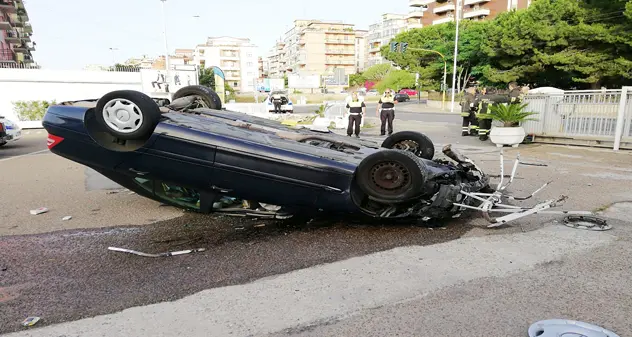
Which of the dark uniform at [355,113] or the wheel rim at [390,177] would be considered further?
the dark uniform at [355,113]

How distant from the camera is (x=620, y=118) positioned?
32.7ft

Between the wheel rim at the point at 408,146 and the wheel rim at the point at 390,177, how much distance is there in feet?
5.53

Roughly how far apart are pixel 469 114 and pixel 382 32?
368 ft

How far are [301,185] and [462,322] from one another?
1872mm

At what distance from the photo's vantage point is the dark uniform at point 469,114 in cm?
1352

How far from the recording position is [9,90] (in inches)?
913

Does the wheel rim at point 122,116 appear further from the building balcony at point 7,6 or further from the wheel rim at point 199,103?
the building balcony at point 7,6

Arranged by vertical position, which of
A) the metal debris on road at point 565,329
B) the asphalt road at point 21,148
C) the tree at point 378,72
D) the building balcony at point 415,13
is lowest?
the asphalt road at point 21,148

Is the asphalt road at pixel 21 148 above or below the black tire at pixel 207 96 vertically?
below

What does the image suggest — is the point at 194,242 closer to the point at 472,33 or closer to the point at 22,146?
the point at 22,146

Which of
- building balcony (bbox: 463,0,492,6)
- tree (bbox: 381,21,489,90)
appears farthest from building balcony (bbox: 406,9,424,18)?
tree (bbox: 381,21,489,90)

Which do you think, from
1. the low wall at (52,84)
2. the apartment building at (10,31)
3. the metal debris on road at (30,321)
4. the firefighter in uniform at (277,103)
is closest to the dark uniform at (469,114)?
the metal debris on road at (30,321)

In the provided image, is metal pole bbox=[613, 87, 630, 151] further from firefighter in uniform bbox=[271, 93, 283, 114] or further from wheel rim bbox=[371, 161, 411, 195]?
firefighter in uniform bbox=[271, 93, 283, 114]

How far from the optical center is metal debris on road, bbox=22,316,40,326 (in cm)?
275
